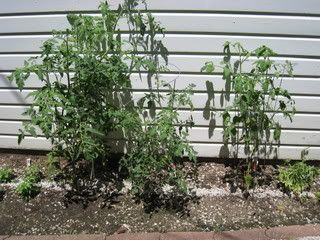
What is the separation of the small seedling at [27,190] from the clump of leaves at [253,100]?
6.38 ft

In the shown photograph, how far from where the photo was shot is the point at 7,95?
4.52 meters

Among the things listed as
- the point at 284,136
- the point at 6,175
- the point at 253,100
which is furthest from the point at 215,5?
the point at 6,175

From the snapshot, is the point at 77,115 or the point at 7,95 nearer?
the point at 77,115

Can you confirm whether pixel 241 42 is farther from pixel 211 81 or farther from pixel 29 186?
pixel 29 186

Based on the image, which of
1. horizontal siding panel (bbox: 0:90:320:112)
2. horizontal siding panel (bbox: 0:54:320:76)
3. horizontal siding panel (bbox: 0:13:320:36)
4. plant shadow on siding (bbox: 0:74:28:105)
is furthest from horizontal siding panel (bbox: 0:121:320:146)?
plant shadow on siding (bbox: 0:74:28:105)

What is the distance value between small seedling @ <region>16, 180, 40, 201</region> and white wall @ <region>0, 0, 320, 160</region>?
3.29ft

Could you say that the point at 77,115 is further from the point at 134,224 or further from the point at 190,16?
the point at 190,16

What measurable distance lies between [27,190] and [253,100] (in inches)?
90.5

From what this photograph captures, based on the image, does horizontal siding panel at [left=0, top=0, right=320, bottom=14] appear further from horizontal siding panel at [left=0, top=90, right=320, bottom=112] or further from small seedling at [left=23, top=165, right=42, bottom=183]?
small seedling at [left=23, top=165, right=42, bottom=183]

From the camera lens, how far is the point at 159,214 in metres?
3.87

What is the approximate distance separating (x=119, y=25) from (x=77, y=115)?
101 centimetres

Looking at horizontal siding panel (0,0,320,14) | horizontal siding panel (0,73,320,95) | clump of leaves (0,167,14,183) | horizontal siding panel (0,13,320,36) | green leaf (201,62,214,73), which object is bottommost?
clump of leaves (0,167,14,183)

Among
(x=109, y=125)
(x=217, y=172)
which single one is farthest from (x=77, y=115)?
(x=217, y=172)

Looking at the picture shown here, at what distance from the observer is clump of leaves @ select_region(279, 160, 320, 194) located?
13.6ft
